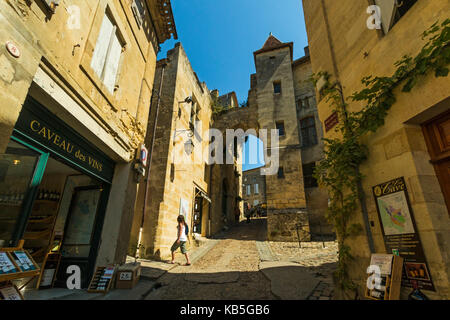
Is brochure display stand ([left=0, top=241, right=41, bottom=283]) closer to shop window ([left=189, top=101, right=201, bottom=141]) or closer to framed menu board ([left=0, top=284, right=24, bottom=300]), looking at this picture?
framed menu board ([left=0, top=284, right=24, bottom=300])

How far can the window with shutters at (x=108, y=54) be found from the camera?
12.5ft

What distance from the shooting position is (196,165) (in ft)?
36.0

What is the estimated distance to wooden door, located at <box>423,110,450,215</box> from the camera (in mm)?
2299

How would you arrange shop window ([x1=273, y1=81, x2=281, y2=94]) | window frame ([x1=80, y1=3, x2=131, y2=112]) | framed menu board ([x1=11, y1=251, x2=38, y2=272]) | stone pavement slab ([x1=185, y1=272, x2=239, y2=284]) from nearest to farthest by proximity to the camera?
framed menu board ([x1=11, y1=251, x2=38, y2=272]) → window frame ([x1=80, y1=3, x2=131, y2=112]) → stone pavement slab ([x1=185, y1=272, x2=239, y2=284]) → shop window ([x1=273, y1=81, x2=281, y2=94])

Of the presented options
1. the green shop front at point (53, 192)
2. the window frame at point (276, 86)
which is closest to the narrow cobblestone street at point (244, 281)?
the green shop front at point (53, 192)

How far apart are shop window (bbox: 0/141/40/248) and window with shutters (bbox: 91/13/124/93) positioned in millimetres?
1734

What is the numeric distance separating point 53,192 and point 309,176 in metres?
11.6

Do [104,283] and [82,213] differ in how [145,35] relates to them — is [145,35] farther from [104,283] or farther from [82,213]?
[104,283]

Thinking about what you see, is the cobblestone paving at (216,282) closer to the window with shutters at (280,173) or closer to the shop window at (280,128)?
the window with shutters at (280,173)

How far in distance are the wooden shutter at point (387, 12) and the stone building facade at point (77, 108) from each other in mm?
4436

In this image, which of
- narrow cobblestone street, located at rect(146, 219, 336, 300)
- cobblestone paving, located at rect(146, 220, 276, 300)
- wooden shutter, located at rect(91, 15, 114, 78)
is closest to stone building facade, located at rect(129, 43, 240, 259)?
narrow cobblestone street, located at rect(146, 219, 336, 300)

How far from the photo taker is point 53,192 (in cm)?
448

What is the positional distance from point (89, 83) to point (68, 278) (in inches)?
139

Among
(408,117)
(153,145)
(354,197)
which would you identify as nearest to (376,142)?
(408,117)
